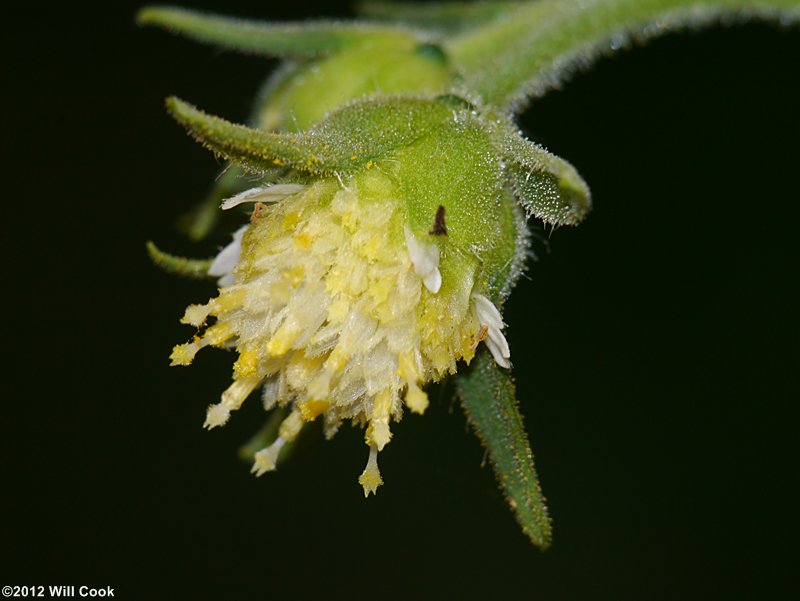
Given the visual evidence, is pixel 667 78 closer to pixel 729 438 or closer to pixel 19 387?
pixel 729 438

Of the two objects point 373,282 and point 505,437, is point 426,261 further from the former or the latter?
point 505,437

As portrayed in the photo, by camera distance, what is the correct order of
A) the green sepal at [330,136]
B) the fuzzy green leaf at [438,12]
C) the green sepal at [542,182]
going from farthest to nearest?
the fuzzy green leaf at [438,12] < the green sepal at [542,182] < the green sepal at [330,136]

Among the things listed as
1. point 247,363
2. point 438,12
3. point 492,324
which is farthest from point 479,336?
point 438,12

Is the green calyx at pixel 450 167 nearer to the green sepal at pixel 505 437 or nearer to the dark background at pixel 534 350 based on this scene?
the green sepal at pixel 505 437

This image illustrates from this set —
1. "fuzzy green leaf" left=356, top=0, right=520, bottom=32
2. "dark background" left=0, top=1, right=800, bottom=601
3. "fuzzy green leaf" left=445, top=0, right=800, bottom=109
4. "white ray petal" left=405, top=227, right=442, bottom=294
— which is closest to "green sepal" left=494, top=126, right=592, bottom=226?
"white ray petal" left=405, top=227, right=442, bottom=294

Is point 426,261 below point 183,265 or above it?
below

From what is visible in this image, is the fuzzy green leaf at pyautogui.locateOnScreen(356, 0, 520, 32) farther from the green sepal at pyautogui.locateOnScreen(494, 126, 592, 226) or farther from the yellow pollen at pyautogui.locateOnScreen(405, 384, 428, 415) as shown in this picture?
the yellow pollen at pyautogui.locateOnScreen(405, 384, 428, 415)

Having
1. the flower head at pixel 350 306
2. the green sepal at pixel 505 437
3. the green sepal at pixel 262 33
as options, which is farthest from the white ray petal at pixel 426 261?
the green sepal at pixel 262 33
